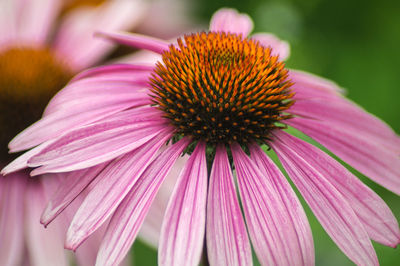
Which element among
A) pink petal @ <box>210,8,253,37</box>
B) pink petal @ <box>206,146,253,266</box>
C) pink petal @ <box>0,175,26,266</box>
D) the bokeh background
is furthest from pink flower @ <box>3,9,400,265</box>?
the bokeh background

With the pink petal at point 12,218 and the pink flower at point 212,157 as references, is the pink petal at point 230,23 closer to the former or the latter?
the pink flower at point 212,157

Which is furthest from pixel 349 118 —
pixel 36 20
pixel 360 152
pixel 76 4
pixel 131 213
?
pixel 76 4

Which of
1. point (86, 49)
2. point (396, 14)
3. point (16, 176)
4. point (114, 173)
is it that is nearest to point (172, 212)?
point (114, 173)

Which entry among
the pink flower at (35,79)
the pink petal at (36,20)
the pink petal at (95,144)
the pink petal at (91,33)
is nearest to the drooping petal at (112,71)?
the pink petal at (95,144)

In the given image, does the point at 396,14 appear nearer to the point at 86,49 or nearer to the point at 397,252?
the point at 397,252

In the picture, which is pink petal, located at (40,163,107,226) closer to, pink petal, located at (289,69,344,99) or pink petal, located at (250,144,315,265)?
pink petal, located at (250,144,315,265)

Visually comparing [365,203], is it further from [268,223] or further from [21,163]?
[21,163]

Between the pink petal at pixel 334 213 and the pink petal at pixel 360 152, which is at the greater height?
the pink petal at pixel 360 152
